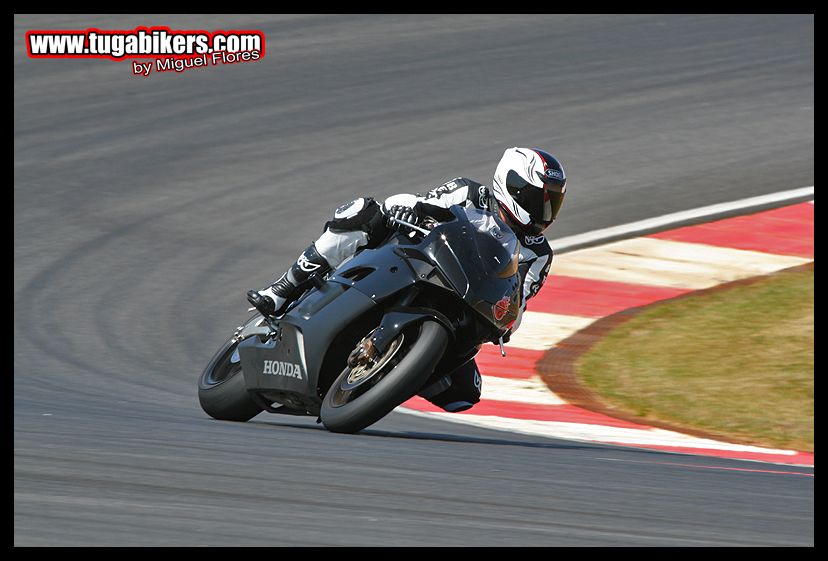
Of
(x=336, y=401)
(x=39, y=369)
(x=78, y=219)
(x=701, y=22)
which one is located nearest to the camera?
(x=336, y=401)

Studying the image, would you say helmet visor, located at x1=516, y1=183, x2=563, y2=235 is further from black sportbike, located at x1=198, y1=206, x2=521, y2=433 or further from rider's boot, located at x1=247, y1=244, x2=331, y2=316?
rider's boot, located at x1=247, y1=244, x2=331, y2=316

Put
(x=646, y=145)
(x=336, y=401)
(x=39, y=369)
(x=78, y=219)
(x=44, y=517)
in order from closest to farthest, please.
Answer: (x=44, y=517) < (x=336, y=401) < (x=39, y=369) < (x=78, y=219) < (x=646, y=145)

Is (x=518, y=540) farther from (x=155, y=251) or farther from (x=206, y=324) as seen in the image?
(x=155, y=251)

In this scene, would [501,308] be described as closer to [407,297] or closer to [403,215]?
[407,297]

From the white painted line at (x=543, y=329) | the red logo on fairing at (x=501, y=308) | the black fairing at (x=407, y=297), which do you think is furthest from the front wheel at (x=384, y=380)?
the white painted line at (x=543, y=329)

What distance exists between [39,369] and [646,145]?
8.23m

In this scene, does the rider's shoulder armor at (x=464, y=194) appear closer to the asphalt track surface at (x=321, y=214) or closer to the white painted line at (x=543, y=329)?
the asphalt track surface at (x=321, y=214)

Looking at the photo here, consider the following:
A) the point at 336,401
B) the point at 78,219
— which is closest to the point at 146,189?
the point at 78,219

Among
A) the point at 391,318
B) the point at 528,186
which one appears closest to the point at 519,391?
the point at 528,186

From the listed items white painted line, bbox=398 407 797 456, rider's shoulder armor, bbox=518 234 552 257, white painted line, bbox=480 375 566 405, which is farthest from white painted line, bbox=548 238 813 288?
rider's shoulder armor, bbox=518 234 552 257

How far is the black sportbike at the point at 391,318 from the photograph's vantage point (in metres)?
5.87

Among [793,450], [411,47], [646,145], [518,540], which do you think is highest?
[411,47]

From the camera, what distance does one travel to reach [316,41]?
17.9m

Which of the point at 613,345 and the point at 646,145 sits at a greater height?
the point at 646,145
